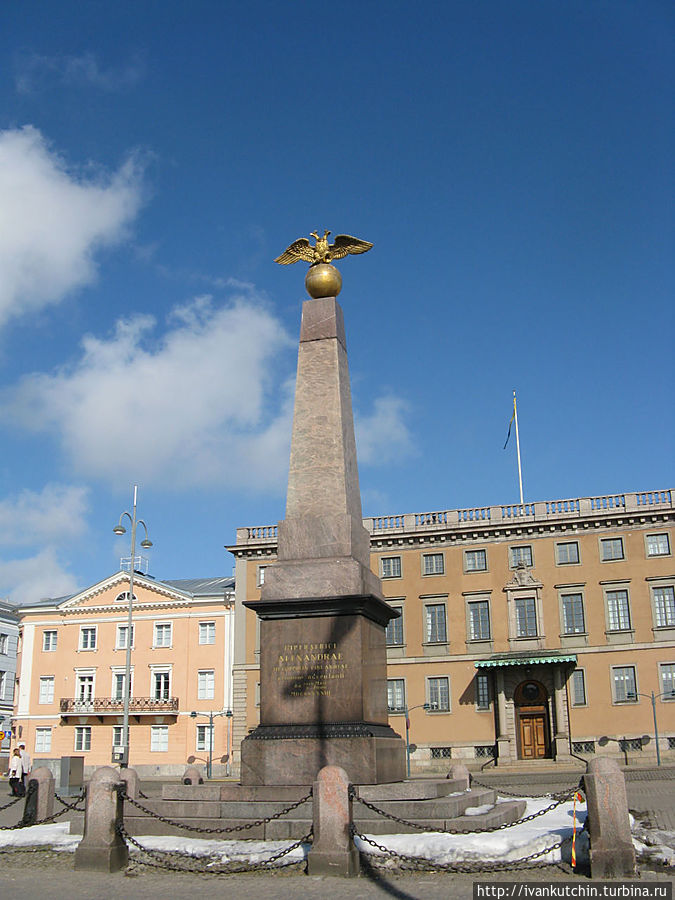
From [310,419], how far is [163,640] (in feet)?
128

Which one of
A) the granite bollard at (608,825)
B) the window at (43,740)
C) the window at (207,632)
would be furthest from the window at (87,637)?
the granite bollard at (608,825)

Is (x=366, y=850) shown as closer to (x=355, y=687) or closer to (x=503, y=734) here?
(x=355, y=687)

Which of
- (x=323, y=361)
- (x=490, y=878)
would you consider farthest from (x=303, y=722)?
(x=323, y=361)

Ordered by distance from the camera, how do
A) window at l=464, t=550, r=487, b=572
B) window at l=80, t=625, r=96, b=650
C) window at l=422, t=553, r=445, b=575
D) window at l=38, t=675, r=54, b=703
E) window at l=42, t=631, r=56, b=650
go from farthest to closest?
window at l=42, t=631, r=56, b=650 < window at l=80, t=625, r=96, b=650 < window at l=38, t=675, r=54, b=703 < window at l=422, t=553, r=445, b=575 < window at l=464, t=550, r=487, b=572

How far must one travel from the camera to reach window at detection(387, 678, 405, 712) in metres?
46.1

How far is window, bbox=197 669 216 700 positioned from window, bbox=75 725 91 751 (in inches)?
267

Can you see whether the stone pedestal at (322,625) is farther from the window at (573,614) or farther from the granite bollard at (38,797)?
the window at (573,614)

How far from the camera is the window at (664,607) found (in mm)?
43469

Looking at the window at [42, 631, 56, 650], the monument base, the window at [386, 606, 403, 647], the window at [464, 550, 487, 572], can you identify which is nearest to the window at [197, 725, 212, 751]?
the window at [42, 631, 56, 650]

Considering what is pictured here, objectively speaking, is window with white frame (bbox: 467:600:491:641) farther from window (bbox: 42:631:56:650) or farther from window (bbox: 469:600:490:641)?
window (bbox: 42:631:56:650)

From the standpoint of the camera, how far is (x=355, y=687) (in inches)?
496

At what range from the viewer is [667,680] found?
1676 inches

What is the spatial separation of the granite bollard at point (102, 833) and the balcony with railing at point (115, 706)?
4009 cm

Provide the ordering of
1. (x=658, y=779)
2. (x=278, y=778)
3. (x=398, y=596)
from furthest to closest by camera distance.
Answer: (x=398, y=596), (x=658, y=779), (x=278, y=778)
